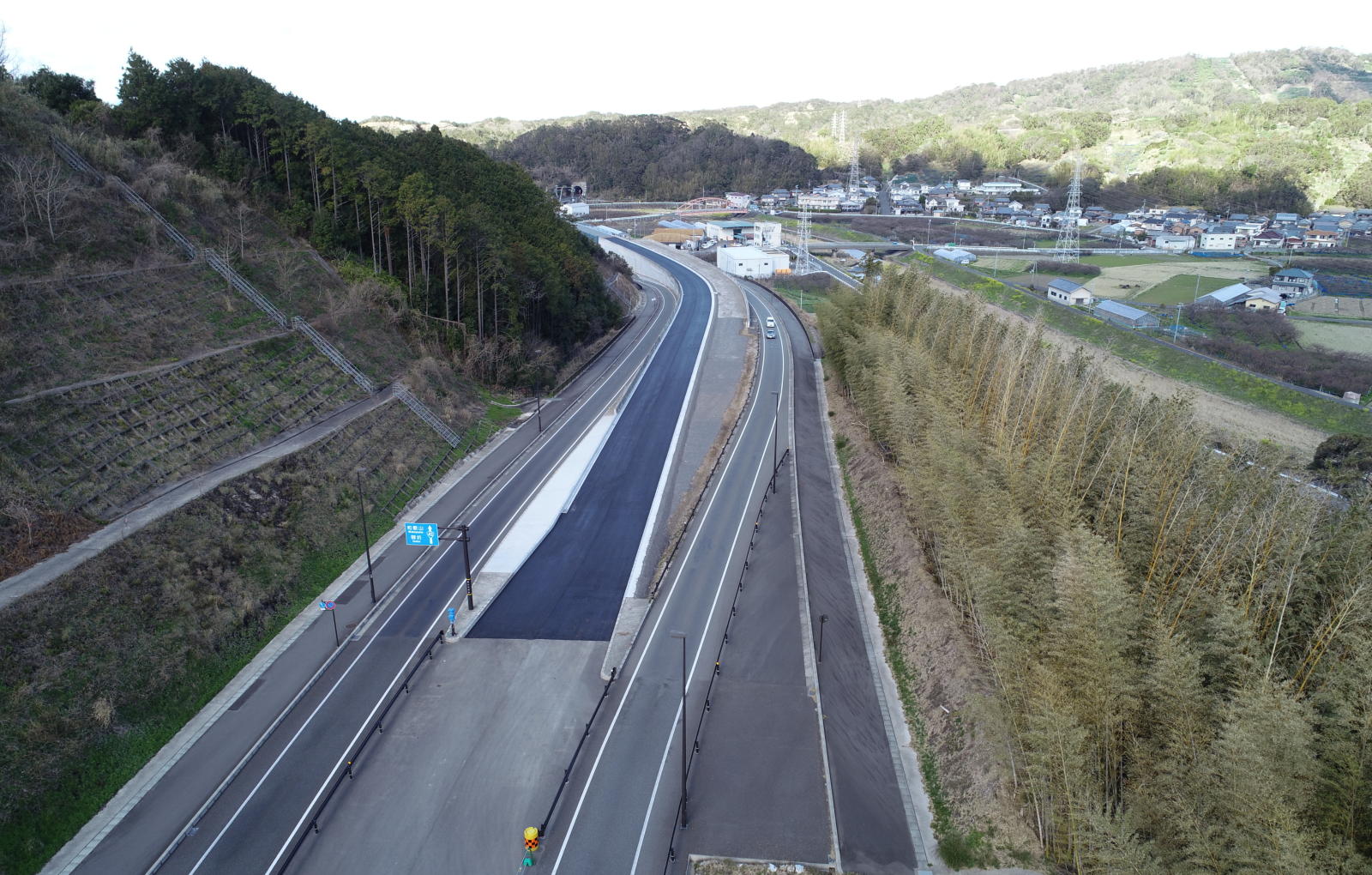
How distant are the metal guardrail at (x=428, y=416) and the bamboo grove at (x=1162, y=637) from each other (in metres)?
18.0

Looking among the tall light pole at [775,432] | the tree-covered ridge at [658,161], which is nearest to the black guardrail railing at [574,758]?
the tall light pole at [775,432]

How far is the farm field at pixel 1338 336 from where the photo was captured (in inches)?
1422

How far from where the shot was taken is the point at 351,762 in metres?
13.4

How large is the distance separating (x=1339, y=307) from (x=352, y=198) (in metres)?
54.1

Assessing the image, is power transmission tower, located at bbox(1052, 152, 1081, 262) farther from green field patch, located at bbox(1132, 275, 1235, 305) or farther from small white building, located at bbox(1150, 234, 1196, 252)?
green field patch, located at bbox(1132, 275, 1235, 305)

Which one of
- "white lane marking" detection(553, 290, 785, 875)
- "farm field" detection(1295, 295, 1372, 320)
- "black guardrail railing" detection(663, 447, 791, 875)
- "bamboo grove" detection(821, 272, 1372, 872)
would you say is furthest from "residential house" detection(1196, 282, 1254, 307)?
"white lane marking" detection(553, 290, 785, 875)

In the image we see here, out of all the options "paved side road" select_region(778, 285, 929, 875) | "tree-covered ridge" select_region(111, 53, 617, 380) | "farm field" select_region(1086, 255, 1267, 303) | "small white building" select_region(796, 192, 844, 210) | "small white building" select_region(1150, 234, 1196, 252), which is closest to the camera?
"paved side road" select_region(778, 285, 929, 875)

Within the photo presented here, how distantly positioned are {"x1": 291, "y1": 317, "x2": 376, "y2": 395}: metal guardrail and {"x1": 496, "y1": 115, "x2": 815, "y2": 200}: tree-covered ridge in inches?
4435

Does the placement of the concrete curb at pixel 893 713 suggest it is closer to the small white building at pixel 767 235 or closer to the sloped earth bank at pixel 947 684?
the sloped earth bank at pixel 947 684

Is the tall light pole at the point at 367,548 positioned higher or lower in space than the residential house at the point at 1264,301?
lower

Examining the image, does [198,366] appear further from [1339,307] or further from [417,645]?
[1339,307]

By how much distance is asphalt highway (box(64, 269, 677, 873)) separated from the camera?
11867 mm

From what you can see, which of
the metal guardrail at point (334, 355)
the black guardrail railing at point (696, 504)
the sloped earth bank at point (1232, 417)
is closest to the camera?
the black guardrail railing at point (696, 504)

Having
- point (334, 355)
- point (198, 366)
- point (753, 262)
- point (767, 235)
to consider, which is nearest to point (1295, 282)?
point (753, 262)
